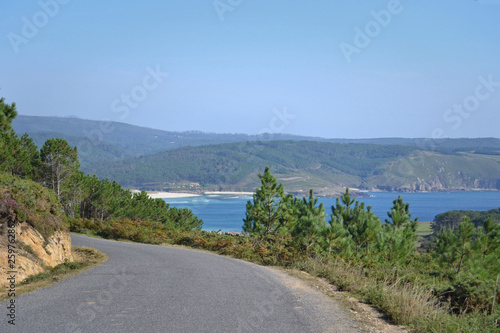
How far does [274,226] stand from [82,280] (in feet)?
84.0

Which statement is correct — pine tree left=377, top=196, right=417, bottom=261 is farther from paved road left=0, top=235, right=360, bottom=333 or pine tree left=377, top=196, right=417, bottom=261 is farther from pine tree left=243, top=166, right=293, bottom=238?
paved road left=0, top=235, right=360, bottom=333

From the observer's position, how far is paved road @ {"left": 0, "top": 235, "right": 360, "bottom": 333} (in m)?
6.08

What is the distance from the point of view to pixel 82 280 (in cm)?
941

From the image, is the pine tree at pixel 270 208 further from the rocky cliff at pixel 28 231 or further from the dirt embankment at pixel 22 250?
the dirt embankment at pixel 22 250

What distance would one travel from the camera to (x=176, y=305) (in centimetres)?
721

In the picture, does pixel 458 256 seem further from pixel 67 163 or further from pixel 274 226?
pixel 67 163

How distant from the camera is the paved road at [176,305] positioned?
20.0ft

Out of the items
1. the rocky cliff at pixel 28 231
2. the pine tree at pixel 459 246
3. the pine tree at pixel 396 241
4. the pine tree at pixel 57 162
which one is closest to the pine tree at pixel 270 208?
the pine tree at pixel 396 241

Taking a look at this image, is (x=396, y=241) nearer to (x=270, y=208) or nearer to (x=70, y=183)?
(x=270, y=208)

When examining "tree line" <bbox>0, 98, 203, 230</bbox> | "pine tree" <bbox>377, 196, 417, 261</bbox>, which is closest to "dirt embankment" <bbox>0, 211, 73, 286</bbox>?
"pine tree" <bbox>377, 196, 417, 261</bbox>

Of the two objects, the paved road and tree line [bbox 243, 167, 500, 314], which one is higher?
the paved road

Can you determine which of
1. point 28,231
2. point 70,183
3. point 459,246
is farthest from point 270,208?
point 28,231

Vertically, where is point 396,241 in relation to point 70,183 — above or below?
below

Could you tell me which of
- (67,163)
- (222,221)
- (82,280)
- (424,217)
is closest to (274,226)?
(67,163)
